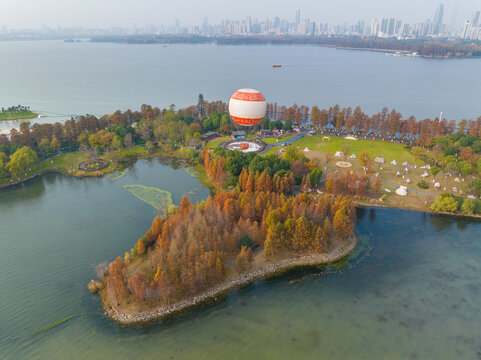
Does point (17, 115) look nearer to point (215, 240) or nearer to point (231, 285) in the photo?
point (215, 240)

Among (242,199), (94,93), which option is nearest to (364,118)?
(242,199)

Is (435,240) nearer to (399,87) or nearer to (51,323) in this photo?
(51,323)

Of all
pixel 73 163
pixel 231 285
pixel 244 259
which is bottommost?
pixel 231 285

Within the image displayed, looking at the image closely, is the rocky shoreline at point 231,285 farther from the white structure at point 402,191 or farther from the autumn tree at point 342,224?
the white structure at point 402,191

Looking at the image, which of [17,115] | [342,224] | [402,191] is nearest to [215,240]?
[342,224]

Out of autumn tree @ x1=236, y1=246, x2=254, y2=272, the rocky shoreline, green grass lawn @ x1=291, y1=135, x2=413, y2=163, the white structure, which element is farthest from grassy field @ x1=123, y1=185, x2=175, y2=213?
the white structure
